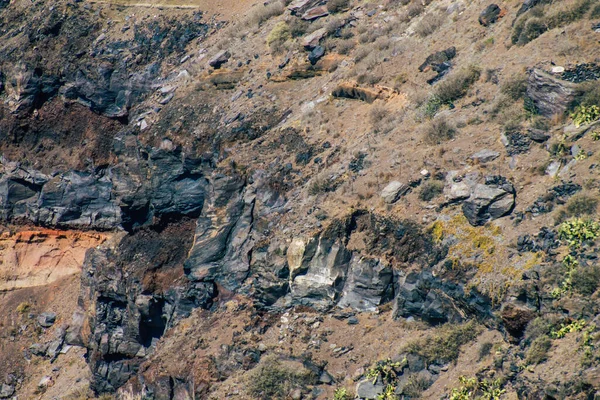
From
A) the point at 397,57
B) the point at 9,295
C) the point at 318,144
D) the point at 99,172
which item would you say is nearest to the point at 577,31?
the point at 397,57

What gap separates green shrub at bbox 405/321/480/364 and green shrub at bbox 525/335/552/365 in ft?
8.76

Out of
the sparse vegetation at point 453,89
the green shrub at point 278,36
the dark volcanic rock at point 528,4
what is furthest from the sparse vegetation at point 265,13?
the dark volcanic rock at point 528,4

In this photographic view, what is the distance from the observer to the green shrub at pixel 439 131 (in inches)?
1065

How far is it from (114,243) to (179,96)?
702 centimetres

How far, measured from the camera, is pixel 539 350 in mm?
20109

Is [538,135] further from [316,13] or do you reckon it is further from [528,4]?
[316,13]

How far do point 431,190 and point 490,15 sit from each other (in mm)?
8658

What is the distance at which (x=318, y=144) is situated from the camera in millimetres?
30734

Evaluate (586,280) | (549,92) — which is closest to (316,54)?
(549,92)

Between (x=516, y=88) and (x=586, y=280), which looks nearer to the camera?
(x=586, y=280)

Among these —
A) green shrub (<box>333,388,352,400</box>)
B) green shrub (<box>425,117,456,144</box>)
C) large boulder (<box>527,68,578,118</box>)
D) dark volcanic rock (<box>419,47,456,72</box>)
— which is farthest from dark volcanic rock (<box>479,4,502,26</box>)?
green shrub (<box>333,388,352,400</box>)

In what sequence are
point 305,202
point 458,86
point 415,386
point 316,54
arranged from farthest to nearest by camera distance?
1. point 316,54
2. point 305,202
3. point 458,86
4. point 415,386

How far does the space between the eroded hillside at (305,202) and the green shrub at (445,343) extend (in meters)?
0.06

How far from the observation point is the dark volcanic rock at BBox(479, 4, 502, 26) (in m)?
30.7
